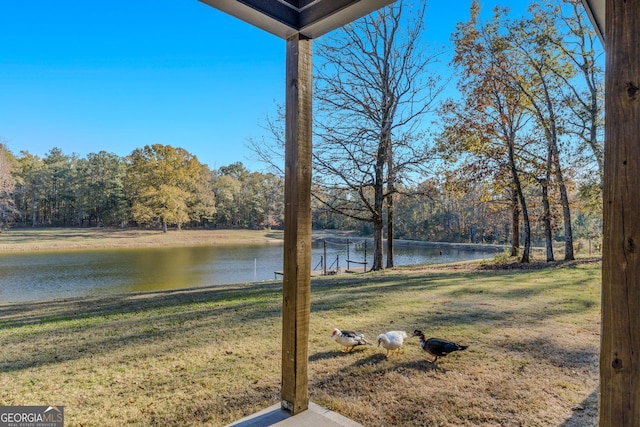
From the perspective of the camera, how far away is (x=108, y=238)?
20250mm

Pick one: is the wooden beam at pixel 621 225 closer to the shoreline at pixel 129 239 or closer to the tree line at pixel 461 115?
the tree line at pixel 461 115

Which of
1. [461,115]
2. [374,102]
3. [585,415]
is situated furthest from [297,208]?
[461,115]

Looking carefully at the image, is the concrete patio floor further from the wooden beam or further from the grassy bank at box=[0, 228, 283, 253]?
the grassy bank at box=[0, 228, 283, 253]

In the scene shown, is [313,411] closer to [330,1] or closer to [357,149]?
[330,1]

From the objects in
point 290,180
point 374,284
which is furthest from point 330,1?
point 374,284

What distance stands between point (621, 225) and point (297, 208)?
3.99ft

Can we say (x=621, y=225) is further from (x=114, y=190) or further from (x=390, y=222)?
(x=114, y=190)

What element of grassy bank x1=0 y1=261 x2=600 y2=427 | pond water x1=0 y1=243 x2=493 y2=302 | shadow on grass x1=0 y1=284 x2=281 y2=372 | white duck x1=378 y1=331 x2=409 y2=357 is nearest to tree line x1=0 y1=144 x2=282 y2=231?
pond water x1=0 y1=243 x2=493 y2=302

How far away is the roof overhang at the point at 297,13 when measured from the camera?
1.49 m

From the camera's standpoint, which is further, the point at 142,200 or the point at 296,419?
the point at 142,200

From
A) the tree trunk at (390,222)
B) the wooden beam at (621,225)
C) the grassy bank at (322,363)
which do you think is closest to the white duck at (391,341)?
the grassy bank at (322,363)

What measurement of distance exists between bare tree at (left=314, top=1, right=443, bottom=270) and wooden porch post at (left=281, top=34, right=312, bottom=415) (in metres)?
6.71

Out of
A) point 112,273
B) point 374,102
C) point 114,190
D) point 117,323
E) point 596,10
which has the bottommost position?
Answer: point 112,273

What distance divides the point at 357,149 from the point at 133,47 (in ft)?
47.2
